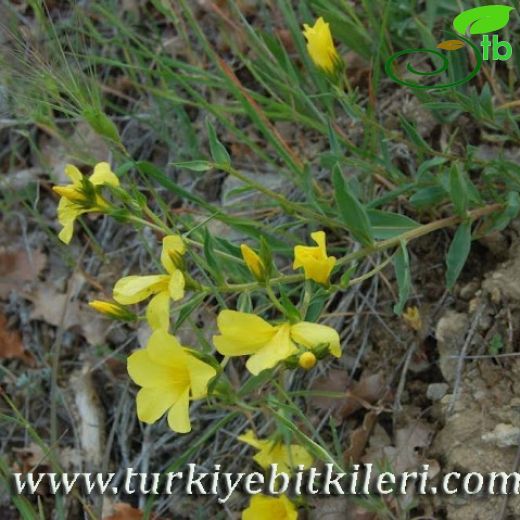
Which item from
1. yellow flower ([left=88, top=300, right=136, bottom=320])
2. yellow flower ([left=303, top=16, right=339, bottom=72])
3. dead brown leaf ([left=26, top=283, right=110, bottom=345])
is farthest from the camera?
dead brown leaf ([left=26, top=283, right=110, bottom=345])

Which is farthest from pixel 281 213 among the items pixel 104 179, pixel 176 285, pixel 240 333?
pixel 240 333

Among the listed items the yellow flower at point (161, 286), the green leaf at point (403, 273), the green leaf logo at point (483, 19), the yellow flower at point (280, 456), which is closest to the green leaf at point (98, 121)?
the yellow flower at point (161, 286)

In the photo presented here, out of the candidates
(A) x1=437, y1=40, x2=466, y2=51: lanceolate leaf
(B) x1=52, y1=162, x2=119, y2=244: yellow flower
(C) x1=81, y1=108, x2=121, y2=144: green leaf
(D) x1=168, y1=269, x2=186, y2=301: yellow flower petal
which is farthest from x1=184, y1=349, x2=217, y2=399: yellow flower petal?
(A) x1=437, y1=40, x2=466, y2=51: lanceolate leaf

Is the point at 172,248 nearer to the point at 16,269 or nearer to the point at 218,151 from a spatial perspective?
the point at 218,151

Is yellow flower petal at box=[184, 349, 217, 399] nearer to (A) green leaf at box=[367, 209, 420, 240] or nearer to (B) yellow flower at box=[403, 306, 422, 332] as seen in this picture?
(A) green leaf at box=[367, 209, 420, 240]

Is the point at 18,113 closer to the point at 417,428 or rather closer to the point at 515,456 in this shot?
the point at 417,428

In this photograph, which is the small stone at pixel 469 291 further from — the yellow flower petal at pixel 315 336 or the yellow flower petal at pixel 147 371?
the yellow flower petal at pixel 147 371
